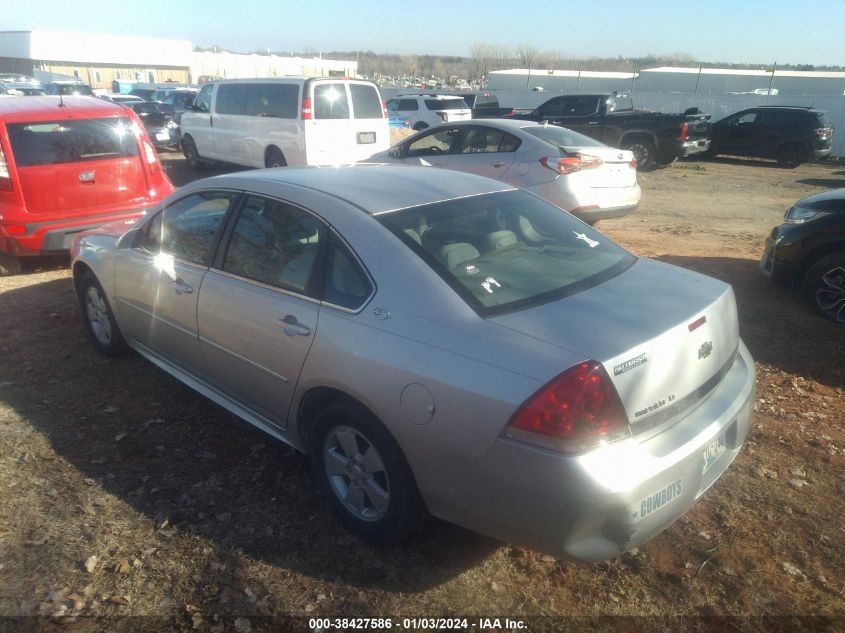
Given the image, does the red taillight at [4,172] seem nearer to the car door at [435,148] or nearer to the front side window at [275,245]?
the front side window at [275,245]

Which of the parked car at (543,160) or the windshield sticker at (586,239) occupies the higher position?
the windshield sticker at (586,239)

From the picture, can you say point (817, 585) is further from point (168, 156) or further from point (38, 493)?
point (168, 156)

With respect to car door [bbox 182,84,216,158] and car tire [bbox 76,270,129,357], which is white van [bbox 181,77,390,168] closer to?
car door [bbox 182,84,216,158]

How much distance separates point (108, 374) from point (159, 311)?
1026mm

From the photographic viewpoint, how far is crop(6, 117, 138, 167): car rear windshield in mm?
6676

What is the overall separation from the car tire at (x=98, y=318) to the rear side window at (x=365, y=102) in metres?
8.06

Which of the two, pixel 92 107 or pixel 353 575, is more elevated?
pixel 92 107

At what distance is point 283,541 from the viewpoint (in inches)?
118

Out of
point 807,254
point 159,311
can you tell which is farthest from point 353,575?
point 807,254

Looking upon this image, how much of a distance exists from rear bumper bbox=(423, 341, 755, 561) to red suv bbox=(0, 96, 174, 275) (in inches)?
232

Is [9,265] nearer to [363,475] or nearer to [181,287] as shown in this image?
[181,287]

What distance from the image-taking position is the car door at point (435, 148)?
30.9 ft

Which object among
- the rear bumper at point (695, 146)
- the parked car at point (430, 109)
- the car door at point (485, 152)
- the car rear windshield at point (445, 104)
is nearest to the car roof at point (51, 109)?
the car door at point (485, 152)

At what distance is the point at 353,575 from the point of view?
279cm
